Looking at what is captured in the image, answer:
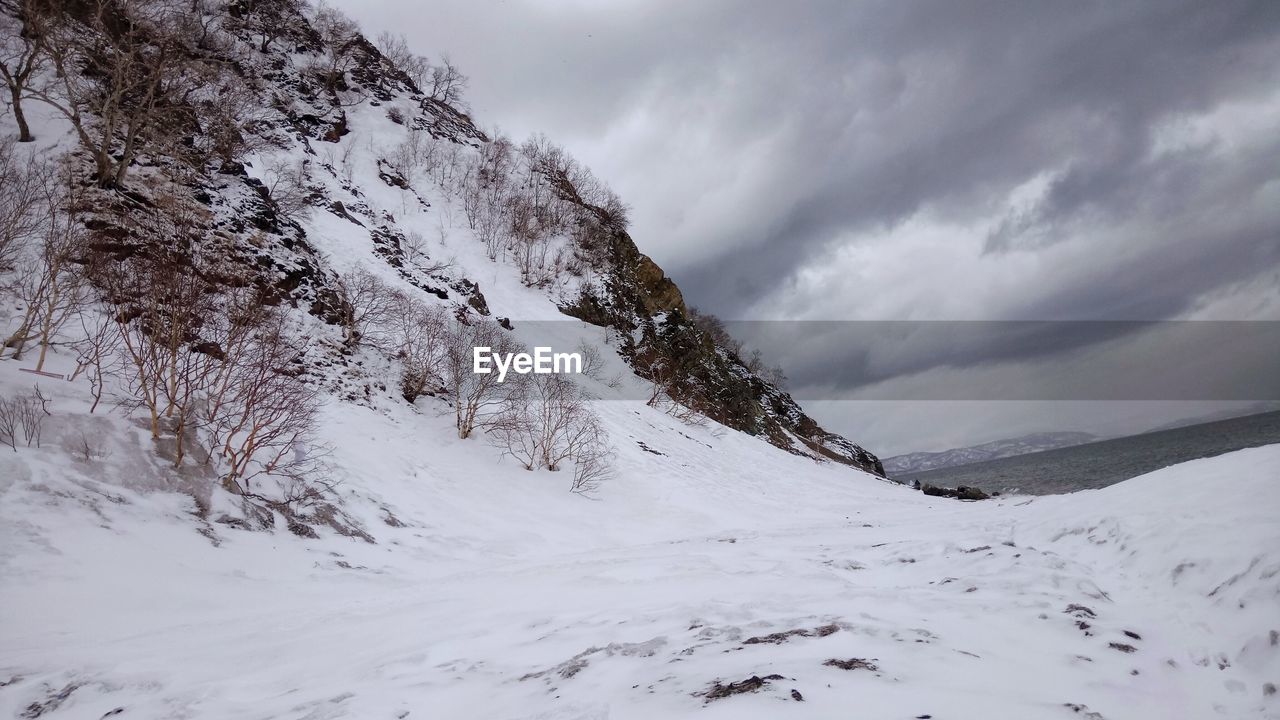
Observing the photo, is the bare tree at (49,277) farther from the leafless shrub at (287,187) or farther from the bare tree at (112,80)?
the leafless shrub at (287,187)

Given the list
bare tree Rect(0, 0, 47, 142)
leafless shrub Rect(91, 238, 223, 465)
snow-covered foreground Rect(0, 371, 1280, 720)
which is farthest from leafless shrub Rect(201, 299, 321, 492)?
bare tree Rect(0, 0, 47, 142)

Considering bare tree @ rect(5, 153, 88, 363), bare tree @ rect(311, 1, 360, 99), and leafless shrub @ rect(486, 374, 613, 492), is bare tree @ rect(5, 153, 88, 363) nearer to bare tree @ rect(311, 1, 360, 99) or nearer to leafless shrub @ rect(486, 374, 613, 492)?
leafless shrub @ rect(486, 374, 613, 492)

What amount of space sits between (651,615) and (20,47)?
1288 inches

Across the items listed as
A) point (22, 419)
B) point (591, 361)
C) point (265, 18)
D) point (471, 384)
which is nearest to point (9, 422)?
point (22, 419)

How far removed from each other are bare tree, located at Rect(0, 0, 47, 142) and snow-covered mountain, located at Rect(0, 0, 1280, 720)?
570 mm

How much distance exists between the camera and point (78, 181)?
16062mm

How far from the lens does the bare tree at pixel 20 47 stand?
58.0ft

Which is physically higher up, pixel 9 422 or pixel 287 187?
pixel 287 187

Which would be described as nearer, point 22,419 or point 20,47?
point 22,419

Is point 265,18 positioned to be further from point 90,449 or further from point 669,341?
point 90,449

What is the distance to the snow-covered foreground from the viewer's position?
325cm

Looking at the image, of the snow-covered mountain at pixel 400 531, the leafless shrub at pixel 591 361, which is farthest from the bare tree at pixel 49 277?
the leafless shrub at pixel 591 361

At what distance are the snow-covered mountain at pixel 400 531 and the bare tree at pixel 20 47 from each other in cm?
57

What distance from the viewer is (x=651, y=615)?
517 centimetres
